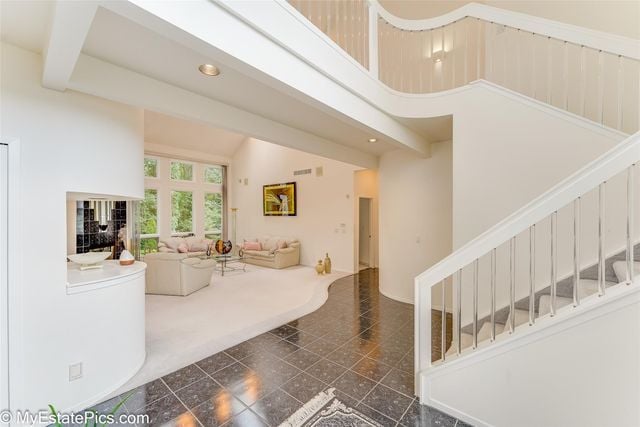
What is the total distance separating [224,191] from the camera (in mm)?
10125

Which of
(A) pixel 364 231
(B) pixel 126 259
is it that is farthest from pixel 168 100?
(A) pixel 364 231

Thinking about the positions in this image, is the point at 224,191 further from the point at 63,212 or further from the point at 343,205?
the point at 63,212

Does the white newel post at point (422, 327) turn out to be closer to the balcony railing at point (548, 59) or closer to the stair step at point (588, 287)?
the stair step at point (588, 287)

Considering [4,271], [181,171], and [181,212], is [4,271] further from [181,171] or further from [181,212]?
[181,171]

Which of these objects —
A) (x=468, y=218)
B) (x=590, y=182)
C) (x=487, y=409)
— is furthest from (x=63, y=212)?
(x=468, y=218)

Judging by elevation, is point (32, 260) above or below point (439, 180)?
below

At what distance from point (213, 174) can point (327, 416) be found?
31.1 feet

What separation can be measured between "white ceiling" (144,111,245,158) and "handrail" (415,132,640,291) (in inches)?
266

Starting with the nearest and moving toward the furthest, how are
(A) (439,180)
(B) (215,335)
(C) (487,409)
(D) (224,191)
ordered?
1. (C) (487,409)
2. (B) (215,335)
3. (A) (439,180)
4. (D) (224,191)

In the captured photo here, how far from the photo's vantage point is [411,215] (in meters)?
4.66

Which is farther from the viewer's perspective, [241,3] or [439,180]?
[439,180]

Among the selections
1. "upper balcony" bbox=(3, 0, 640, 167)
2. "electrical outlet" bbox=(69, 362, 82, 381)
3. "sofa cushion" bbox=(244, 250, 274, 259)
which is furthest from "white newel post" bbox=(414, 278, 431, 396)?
"sofa cushion" bbox=(244, 250, 274, 259)

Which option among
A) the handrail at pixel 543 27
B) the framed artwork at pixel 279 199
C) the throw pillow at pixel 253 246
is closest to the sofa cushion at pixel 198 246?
the throw pillow at pixel 253 246

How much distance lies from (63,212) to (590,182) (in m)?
3.59
